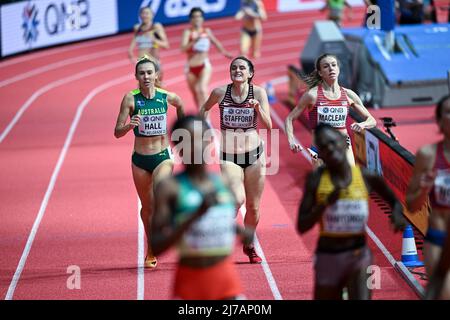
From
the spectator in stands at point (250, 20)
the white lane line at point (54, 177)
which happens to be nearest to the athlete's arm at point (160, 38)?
the white lane line at point (54, 177)

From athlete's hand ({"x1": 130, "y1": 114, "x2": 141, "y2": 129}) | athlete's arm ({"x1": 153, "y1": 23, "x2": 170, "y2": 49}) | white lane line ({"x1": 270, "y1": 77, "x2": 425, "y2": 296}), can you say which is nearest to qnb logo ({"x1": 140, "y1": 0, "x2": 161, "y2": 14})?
athlete's arm ({"x1": 153, "y1": 23, "x2": 170, "y2": 49})

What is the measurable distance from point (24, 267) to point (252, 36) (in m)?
14.6

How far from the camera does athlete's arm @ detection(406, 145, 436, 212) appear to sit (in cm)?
647

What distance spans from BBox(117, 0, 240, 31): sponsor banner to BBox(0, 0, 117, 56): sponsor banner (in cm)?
32

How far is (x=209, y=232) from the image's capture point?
18.9ft

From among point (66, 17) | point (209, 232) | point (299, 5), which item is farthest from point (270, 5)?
point (209, 232)

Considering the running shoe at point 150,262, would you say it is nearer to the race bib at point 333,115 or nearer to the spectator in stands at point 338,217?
the race bib at point 333,115

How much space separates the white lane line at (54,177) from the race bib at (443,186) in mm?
4074

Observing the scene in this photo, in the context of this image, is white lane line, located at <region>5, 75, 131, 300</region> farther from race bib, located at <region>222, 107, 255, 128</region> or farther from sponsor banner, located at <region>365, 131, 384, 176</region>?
sponsor banner, located at <region>365, 131, 384, 176</region>

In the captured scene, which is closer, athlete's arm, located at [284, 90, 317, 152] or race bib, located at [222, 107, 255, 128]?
race bib, located at [222, 107, 255, 128]
